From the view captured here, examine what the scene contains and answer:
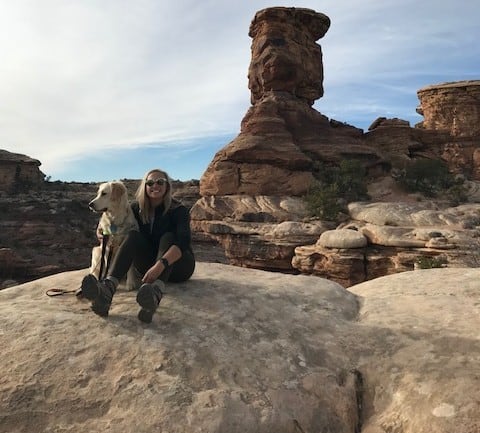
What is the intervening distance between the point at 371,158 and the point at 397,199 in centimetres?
406

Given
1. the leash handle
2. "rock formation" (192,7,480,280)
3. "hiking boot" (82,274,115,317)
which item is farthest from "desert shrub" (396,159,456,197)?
"hiking boot" (82,274,115,317)

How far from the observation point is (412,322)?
4121 millimetres

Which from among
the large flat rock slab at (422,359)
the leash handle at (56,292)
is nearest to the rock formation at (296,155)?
the large flat rock slab at (422,359)

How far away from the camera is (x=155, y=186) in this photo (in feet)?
15.5

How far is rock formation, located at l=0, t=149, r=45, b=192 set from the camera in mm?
49031

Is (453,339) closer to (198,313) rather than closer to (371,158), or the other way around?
(198,313)

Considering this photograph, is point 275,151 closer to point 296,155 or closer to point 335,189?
point 296,155

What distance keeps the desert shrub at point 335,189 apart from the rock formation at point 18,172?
125 feet

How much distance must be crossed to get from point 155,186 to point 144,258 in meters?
0.80

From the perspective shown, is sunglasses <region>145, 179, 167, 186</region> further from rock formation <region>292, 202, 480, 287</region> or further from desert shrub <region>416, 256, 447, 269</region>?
rock formation <region>292, 202, 480, 287</region>

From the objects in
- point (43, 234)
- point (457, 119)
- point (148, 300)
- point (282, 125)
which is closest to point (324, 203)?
point (282, 125)

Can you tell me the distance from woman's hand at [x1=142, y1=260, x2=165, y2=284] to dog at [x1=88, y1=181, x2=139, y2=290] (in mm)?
591

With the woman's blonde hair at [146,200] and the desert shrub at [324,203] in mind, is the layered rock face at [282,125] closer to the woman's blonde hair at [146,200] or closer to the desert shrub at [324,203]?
the desert shrub at [324,203]

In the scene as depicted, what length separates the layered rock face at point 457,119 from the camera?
112ft
